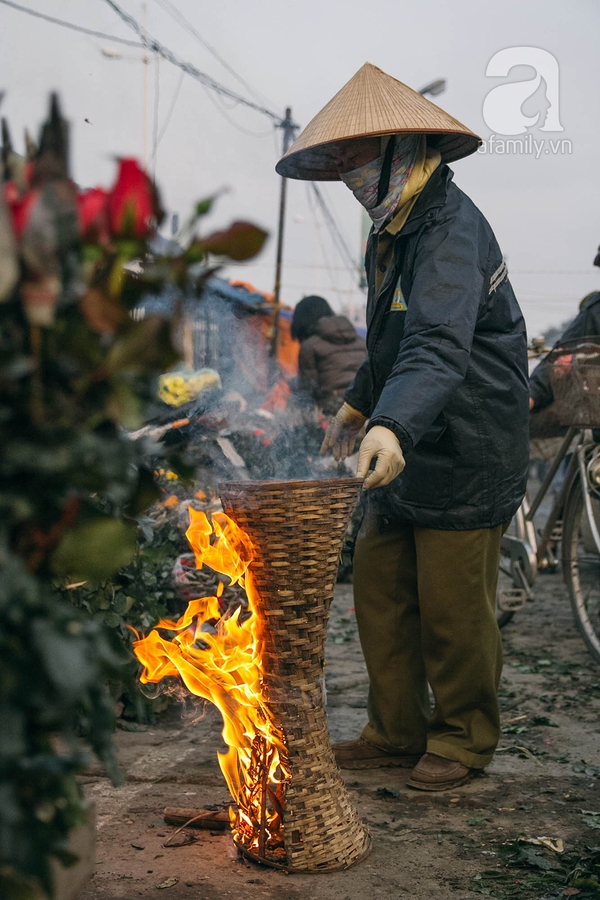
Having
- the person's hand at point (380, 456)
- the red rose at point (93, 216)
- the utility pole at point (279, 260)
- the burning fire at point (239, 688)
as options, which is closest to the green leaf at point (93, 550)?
the red rose at point (93, 216)

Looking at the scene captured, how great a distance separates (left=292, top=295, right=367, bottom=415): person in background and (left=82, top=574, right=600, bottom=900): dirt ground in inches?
135

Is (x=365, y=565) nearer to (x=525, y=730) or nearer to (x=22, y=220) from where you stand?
(x=525, y=730)

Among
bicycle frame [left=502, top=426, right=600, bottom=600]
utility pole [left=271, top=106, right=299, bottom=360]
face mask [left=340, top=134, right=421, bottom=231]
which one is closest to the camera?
face mask [left=340, top=134, right=421, bottom=231]

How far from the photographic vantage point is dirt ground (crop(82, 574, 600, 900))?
7.30 ft

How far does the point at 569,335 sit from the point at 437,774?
2.85 metres

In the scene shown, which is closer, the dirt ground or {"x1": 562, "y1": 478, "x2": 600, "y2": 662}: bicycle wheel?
the dirt ground

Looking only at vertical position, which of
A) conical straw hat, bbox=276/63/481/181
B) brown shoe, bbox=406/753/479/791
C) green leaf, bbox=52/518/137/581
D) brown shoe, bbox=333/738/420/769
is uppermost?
conical straw hat, bbox=276/63/481/181

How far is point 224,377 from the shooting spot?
5641 mm

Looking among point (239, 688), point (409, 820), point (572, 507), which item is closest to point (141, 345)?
point (239, 688)

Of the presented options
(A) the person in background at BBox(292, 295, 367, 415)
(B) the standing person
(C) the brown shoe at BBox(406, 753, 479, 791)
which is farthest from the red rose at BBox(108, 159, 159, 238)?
(A) the person in background at BBox(292, 295, 367, 415)

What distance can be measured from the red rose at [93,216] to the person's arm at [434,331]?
142cm

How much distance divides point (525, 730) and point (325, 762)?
5.11ft

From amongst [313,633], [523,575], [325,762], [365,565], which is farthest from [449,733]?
[523,575]

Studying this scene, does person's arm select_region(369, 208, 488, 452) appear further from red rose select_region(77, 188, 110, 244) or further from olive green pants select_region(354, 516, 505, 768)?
red rose select_region(77, 188, 110, 244)
